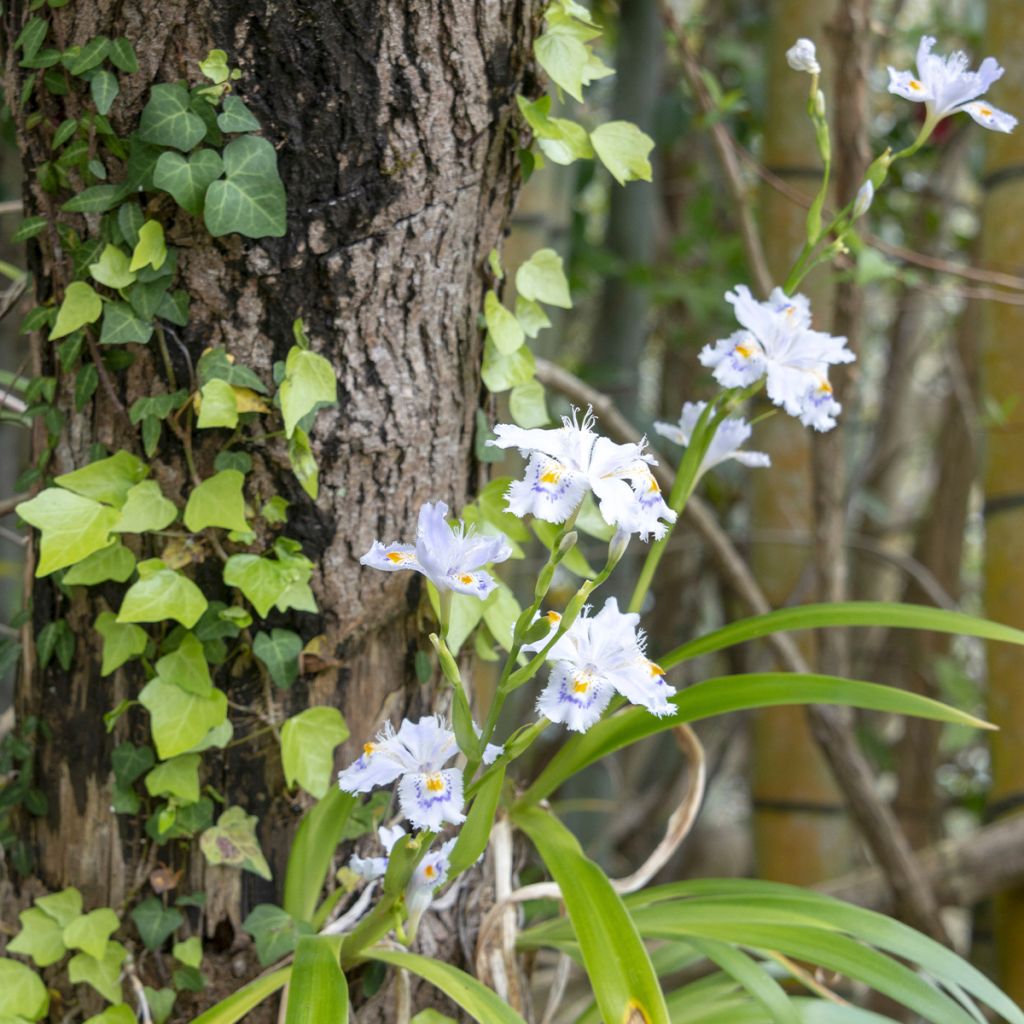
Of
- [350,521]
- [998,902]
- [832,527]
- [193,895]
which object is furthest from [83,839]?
[998,902]

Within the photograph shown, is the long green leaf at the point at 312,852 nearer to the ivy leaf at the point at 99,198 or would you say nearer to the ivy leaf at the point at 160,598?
the ivy leaf at the point at 160,598

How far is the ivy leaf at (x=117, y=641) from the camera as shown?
29.7 inches

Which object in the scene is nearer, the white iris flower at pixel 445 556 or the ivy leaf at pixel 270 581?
the white iris flower at pixel 445 556

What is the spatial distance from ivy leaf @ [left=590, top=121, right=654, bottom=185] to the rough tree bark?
0.27ft

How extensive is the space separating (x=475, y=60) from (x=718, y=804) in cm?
282

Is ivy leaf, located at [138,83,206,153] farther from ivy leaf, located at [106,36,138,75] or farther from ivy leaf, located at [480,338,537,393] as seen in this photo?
ivy leaf, located at [480,338,537,393]

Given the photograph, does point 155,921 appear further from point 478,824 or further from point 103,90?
point 103,90

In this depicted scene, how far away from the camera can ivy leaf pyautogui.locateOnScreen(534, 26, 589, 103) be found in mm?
758

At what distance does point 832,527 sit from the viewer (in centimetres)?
136

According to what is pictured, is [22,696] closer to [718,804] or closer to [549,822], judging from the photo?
[549,822]

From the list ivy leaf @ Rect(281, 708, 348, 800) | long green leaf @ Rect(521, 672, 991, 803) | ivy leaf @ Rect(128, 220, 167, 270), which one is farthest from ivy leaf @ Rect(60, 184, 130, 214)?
long green leaf @ Rect(521, 672, 991, 803)

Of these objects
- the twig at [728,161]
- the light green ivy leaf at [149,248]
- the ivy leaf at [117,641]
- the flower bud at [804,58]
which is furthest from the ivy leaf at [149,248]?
the twig at [728,161]

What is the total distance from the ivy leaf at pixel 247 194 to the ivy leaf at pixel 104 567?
Result: 217 mm

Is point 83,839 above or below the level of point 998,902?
above
